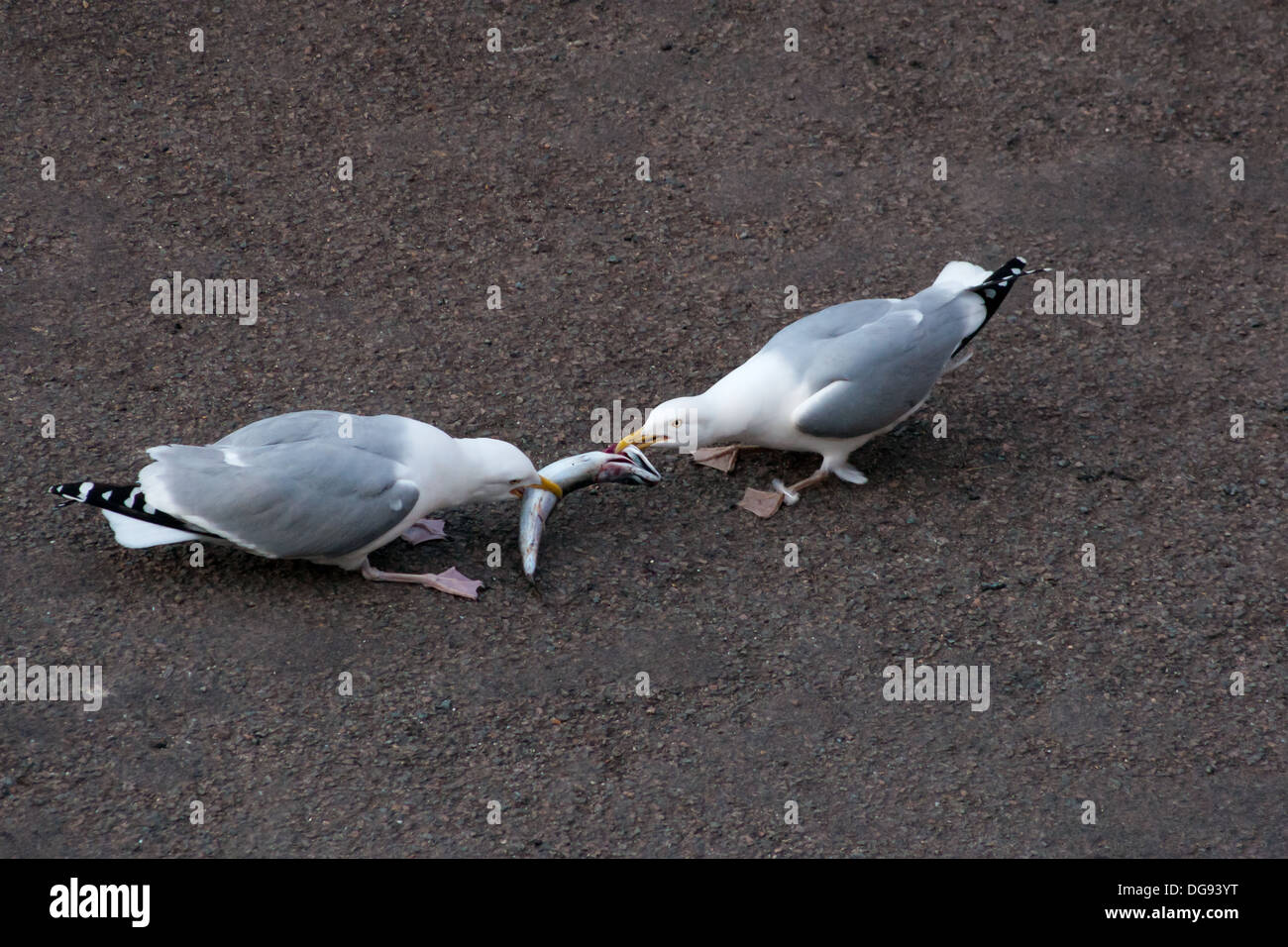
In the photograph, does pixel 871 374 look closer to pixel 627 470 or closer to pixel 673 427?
pixel 673 427

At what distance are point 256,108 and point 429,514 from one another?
12.5ft

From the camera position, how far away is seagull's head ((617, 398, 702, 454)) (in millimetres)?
5812

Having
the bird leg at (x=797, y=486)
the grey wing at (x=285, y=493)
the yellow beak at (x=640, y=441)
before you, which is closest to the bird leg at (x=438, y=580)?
the grey wing at (x=285, y=493)

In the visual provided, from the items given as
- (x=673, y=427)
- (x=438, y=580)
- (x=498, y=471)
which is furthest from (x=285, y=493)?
(x=673, y=427)

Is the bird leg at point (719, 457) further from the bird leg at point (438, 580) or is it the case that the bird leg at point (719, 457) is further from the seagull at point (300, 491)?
the bird leg at point (438, 580)

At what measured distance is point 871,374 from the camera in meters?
5.84

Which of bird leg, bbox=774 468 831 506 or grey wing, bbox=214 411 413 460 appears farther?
bird leg, bbox=774 468 831 506

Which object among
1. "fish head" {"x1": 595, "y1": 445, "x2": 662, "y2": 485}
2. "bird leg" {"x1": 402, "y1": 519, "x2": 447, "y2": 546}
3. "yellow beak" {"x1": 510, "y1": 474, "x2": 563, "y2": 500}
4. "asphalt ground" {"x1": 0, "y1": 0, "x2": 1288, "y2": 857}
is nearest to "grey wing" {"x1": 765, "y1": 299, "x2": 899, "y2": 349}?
"asphalt ground" {"x1": 0, "y1": 0, "x2": 1288, "y2": 857}

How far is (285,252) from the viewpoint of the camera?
742 cm

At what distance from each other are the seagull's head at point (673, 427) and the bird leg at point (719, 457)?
1.32 feet

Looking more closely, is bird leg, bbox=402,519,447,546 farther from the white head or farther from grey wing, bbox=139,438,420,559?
grey wing, bbox=139,438,420,559

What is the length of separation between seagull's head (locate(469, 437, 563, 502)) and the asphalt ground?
0.89 feet

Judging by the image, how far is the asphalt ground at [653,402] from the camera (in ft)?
15.4

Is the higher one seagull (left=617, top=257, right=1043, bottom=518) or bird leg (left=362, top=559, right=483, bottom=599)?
seagull (left=617, top=257, right=1043, bottom=518)
